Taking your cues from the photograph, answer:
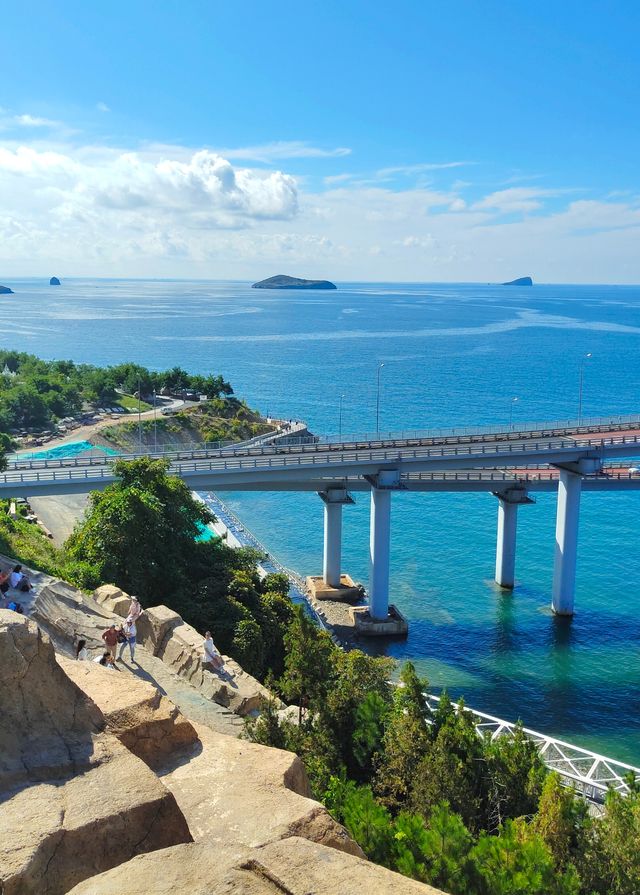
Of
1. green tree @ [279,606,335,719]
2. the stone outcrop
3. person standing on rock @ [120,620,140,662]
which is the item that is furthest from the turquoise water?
the stone outcrop

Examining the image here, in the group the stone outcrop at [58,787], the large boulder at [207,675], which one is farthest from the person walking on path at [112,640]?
the stone outcrop at [58,787]

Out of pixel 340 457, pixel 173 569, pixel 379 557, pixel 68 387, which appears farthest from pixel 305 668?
pixel 68 387

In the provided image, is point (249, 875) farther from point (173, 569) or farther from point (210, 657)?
point (173, 569)

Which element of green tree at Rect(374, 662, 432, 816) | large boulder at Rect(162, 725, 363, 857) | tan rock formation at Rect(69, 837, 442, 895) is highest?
tan rock formation at Rect(69, 837, 442, 895)

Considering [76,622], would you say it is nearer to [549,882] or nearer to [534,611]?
[549,882]

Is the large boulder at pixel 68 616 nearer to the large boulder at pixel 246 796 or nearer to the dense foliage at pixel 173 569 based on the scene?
the dense foliage at pixel 173 569

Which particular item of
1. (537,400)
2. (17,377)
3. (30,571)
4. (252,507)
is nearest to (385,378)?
(537,400)

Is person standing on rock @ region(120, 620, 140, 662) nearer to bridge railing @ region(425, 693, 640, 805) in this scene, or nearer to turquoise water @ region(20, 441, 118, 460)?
bridge railing @ region(425, 693, 640, 805)
